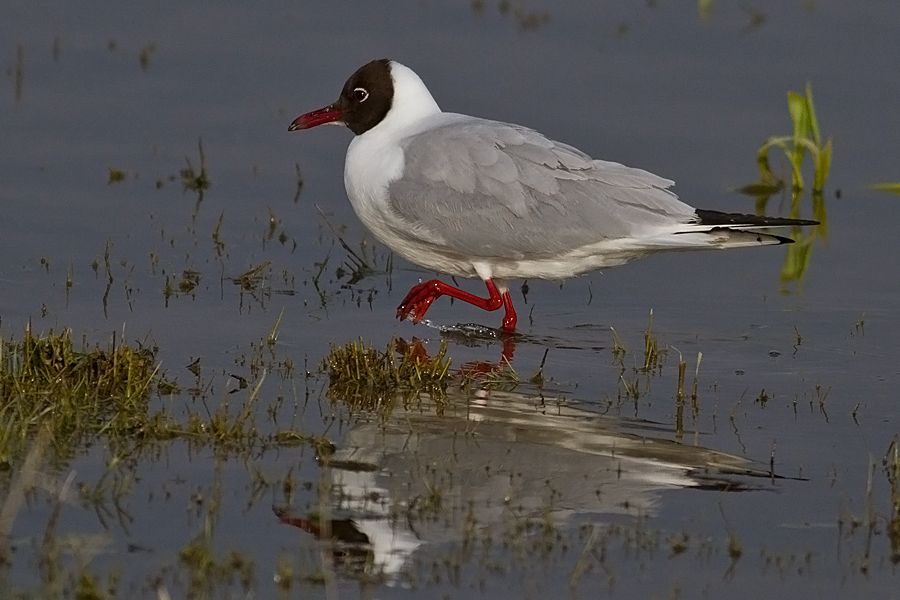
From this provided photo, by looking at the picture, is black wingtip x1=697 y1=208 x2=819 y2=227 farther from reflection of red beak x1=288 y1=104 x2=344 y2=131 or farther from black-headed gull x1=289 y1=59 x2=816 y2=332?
reflection of red beak x1=288 y1=104 x2=344 y2=131

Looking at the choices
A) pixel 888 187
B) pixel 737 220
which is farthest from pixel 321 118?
pixel 888 187

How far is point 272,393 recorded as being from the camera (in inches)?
335

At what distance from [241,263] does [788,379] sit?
384 centimetres

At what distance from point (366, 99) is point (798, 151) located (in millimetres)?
4360

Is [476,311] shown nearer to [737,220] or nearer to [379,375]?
[737,220]

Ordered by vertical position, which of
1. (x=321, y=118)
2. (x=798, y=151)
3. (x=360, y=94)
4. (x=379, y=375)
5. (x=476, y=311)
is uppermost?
(x=798, y=151)

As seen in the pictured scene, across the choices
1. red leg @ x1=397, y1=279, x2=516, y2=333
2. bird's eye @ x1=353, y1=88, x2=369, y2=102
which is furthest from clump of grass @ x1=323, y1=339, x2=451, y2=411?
bird's eye @ x1=353, y1=88, x2=369, y2=102

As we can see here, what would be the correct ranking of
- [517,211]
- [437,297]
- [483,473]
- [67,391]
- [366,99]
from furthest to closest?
[366,99], [437,297], [517,211], [67,391], [483,473]

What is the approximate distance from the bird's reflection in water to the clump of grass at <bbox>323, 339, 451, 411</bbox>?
13 cm

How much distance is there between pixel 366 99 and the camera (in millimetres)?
10992

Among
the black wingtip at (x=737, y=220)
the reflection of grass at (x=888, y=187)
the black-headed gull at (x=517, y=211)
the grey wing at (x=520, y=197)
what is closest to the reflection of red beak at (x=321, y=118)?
the black-headed gull at (x=517, y=211)

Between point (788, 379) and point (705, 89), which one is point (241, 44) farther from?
point (788, 379)

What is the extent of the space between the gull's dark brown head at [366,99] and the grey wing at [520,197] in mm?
943

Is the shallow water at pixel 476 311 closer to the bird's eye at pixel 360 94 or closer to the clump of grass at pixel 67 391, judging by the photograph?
the clump of grass at pixel 67 391
